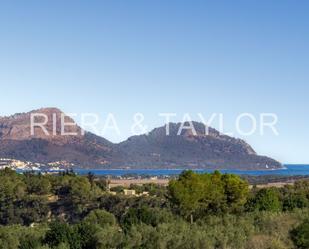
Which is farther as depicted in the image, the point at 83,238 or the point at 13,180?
the point at 13,180

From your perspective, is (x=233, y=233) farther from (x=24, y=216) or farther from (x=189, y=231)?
(x=24, y=216)

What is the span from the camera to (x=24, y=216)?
159 ft

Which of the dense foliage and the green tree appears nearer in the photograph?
the dense foliage

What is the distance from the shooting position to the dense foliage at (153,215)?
2336 centimetres

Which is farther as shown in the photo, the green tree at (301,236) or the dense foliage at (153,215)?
the green tree at (301,236)

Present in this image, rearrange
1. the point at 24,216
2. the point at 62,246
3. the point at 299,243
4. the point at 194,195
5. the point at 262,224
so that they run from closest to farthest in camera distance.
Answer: the point at 62,246 → the point at 299,243 → the point at 262,224 → the point at 194,195 → the point at 24,216

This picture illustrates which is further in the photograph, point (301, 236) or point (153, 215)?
point (153, 215)

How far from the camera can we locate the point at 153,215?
34.1m

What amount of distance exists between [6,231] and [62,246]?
18.8ft

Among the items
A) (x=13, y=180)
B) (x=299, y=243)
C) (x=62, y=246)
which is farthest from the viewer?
(x=13, y=180)

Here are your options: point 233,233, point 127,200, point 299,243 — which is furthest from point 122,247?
point 127,200

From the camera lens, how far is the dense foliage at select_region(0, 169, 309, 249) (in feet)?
76.6

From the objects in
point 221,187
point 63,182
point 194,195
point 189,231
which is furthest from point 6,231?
point 63,182

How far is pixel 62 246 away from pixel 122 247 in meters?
2.79
